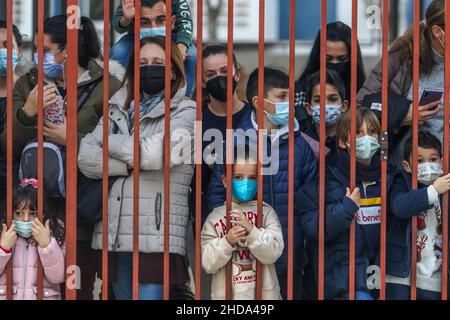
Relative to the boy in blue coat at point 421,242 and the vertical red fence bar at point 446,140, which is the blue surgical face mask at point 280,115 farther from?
the vertical red fence bar at point 446,140

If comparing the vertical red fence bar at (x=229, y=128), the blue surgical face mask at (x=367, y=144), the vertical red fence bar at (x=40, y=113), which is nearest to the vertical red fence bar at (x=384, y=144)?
the blue surgical face mask at (x=367, y=144)

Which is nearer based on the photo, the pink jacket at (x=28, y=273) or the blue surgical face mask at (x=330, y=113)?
the pink jacket at (x=28, y=273)

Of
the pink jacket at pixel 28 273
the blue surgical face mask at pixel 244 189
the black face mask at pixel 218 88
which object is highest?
the black face mask at pixel 218 88

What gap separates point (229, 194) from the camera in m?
5.70

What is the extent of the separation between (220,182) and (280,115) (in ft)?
1.36

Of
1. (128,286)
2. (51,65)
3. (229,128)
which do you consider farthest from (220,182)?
(51,65)

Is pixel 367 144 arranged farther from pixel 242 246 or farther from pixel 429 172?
pixel 242 246

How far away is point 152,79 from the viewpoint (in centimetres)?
591

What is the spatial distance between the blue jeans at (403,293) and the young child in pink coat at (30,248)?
1.51 metres

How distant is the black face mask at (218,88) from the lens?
6.11m

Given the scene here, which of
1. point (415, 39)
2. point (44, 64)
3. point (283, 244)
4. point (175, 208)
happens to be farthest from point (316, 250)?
point (44, 64)

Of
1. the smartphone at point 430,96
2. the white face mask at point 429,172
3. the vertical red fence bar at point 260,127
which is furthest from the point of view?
the smartphone at point 430,96
